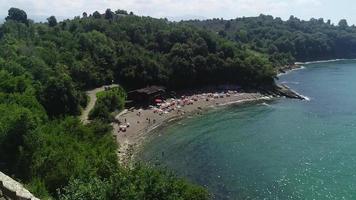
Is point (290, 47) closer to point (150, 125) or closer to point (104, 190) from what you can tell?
point (150, 125)

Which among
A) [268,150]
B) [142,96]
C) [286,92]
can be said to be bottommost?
[268,150]

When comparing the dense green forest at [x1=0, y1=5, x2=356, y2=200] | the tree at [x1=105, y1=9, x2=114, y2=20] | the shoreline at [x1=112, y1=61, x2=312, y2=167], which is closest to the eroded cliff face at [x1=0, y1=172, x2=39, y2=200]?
the dense green forest at [x1=0, y1=5, x2=356, y2=200]

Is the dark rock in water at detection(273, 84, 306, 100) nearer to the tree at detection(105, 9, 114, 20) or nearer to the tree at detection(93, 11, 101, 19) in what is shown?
the tree at detection(105, 9, 114, 20)

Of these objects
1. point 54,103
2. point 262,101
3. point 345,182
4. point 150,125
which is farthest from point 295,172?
point 262,101

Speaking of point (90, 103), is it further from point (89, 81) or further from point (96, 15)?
point (96, 15)

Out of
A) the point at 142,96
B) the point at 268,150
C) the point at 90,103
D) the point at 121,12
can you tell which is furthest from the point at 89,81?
the point at 121,12

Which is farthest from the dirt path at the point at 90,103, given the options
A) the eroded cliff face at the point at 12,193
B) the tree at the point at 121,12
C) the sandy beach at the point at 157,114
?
the tree at the point at 121,12
